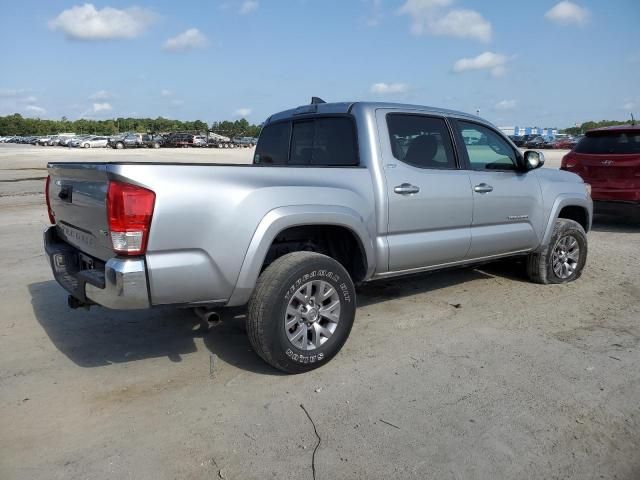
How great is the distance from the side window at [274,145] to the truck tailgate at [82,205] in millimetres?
1904

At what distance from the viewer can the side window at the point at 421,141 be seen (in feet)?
14.2

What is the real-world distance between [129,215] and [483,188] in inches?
125

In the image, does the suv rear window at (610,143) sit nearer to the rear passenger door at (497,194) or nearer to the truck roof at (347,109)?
the rear passenger door at (497,194)

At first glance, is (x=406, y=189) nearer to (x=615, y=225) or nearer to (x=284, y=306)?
(x=284, y=306)

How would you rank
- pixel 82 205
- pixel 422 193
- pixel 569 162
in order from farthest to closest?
pixel 569 162
pixel 422 193
pixel 82 205

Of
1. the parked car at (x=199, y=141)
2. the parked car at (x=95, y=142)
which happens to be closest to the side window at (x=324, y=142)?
the parked car at (x=199, y=141)

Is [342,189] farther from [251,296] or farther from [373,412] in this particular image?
[373,412]

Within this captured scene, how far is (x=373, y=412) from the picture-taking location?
3.18 metres

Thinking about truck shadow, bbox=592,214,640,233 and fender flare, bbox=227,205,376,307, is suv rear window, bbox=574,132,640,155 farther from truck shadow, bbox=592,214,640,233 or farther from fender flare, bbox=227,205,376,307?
fender flare, bbox=227,205,376,307

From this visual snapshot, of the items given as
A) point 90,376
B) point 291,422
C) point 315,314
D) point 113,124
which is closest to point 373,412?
point 291,422

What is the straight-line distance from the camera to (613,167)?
29.1 feet

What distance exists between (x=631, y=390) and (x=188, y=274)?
290 cm

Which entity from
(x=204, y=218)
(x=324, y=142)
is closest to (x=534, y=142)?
(x=324, y=142)

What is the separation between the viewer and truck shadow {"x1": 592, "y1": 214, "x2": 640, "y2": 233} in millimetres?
9359
